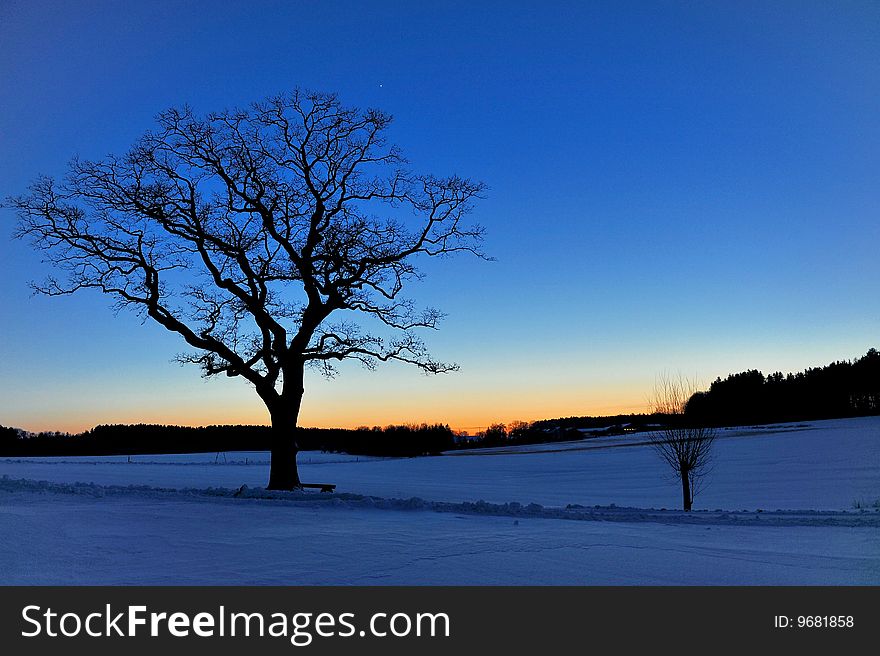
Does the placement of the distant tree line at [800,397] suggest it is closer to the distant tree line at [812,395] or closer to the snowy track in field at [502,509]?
the distant tree line at [812,395]

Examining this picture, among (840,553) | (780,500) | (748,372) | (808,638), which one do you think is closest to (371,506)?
(840,553)

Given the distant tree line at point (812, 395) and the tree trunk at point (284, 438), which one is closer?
the tree trunk at point (284, 438)

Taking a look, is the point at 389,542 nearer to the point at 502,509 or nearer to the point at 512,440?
the point at 502,509

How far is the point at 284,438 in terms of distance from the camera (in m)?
21.5

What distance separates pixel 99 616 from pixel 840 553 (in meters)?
9.35

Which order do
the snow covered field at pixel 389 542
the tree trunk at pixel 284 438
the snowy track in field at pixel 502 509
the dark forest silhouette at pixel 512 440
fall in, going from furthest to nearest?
the dark forest silhouette at pixel 512 440
the tree trunk at pixel 284 438
the snowy track in field at pixel 502 509
the snow covered field at pixel 389 542

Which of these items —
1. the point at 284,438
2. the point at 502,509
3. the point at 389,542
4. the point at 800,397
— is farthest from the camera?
the point at 800,397

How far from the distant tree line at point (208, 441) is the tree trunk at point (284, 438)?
79061 millimetres

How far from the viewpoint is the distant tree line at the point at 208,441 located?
102m

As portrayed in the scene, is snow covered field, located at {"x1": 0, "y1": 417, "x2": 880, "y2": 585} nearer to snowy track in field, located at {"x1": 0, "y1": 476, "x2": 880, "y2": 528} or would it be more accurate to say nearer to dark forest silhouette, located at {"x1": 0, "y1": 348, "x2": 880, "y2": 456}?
snowy track in field, located at {"x1": 0, "y1": 476, "x2": 880, "y2": 528}

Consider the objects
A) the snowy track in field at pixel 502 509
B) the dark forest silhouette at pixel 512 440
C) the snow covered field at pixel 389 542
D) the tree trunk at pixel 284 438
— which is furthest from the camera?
the dark forest silhouette at pixel 512 440

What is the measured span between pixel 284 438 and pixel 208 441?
110 metres

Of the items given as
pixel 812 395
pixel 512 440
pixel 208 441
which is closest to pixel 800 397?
pixel 812 395

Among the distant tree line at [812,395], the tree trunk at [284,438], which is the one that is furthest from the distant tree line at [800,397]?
the tree trunk at [284,438]
